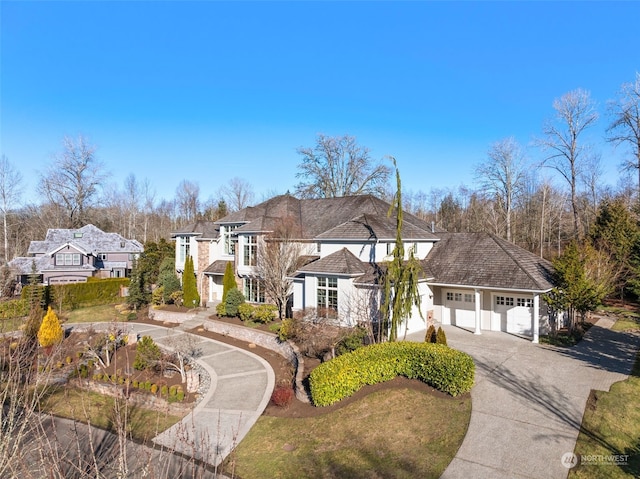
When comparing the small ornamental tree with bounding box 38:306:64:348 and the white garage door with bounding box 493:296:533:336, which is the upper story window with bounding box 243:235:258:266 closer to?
the small ornamental tree with bounding box 38:306:64:348

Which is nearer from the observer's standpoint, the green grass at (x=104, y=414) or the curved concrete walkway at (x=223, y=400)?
the curved concrete walkway at (x=223, y=400)

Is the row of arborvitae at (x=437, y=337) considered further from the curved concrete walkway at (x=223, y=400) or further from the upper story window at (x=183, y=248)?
the upper story window at (x=183, y=248)

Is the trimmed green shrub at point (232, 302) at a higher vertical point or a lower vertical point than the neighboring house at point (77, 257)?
lower

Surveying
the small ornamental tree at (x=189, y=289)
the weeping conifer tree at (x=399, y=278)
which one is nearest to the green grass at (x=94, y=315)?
the small ornamental tree at (x=189, y=289)

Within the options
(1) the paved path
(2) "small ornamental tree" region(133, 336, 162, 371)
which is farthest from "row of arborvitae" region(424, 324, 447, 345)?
(2) "small ornamental tree" region(133, 336, 162, 371)

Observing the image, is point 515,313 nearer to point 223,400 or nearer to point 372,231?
point 372,231

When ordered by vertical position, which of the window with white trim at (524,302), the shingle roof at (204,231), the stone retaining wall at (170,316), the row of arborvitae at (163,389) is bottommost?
the row of arborvitae at (163,389)
